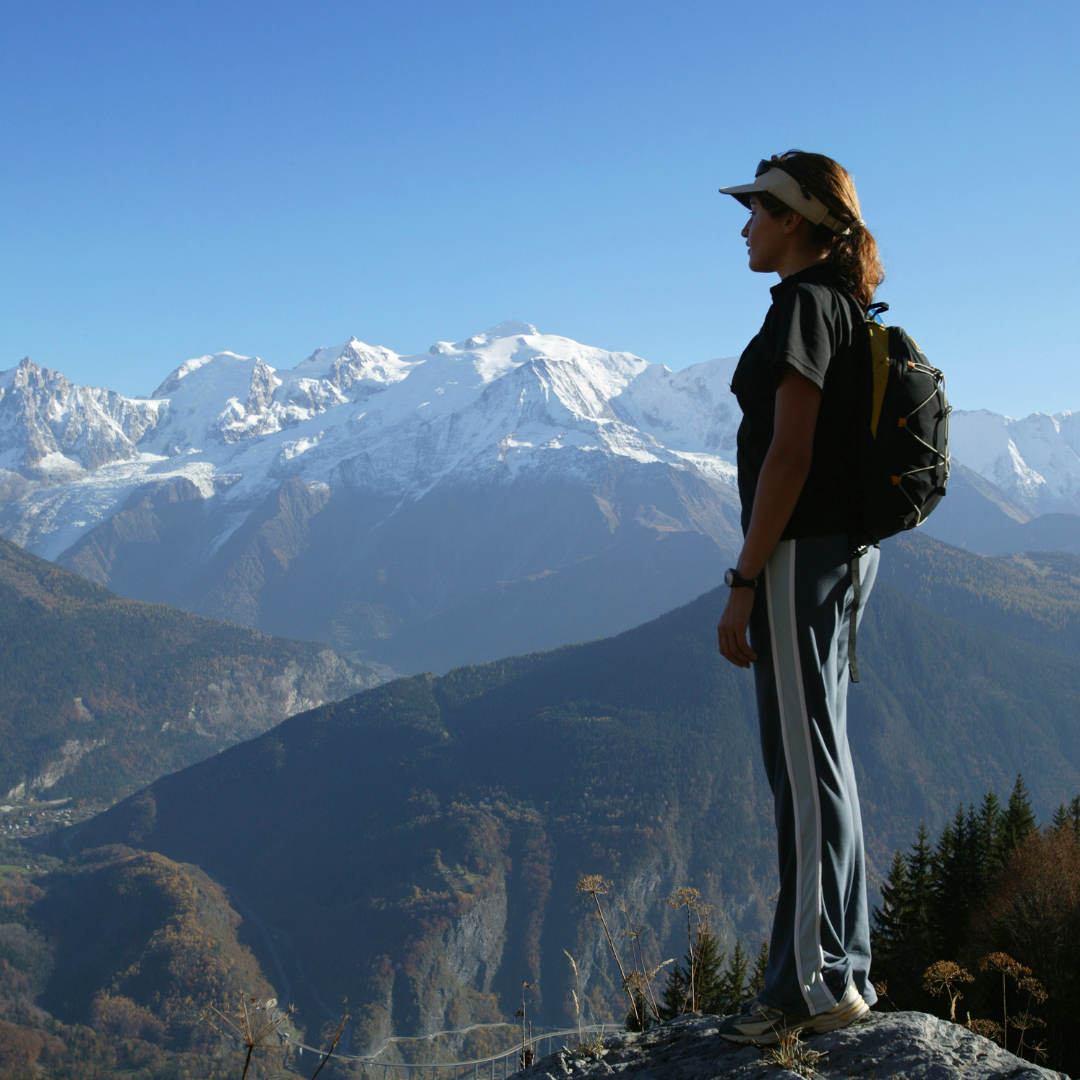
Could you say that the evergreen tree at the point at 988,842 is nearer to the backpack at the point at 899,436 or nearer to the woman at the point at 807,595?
the woman at the point at 807,595

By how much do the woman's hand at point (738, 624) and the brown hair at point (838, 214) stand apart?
165cm

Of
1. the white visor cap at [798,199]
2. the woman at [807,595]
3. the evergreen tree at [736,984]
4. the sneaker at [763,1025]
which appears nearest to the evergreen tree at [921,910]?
the evergreen tree at [736,984]

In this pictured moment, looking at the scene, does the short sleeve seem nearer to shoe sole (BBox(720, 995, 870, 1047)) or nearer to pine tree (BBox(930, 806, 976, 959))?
shoe sole (BBox(720, 995, 870, 1047))

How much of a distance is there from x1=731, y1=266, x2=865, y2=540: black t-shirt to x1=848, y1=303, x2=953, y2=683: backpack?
0.08m

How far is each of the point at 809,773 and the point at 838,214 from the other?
288 centimetres

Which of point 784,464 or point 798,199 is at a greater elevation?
point 798,199

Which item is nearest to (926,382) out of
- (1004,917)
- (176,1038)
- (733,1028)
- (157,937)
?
(733,1028)

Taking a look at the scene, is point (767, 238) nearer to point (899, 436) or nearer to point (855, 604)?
point (899, 436)

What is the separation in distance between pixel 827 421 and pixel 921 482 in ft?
1.72

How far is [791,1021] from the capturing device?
14.8 feet

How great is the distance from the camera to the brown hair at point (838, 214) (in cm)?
468

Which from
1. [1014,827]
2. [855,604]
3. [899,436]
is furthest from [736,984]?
[899,436]

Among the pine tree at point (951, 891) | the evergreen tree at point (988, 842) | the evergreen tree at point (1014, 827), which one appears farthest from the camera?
the evergreen tree at point (1014, 827)

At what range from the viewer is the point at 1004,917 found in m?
23.4
